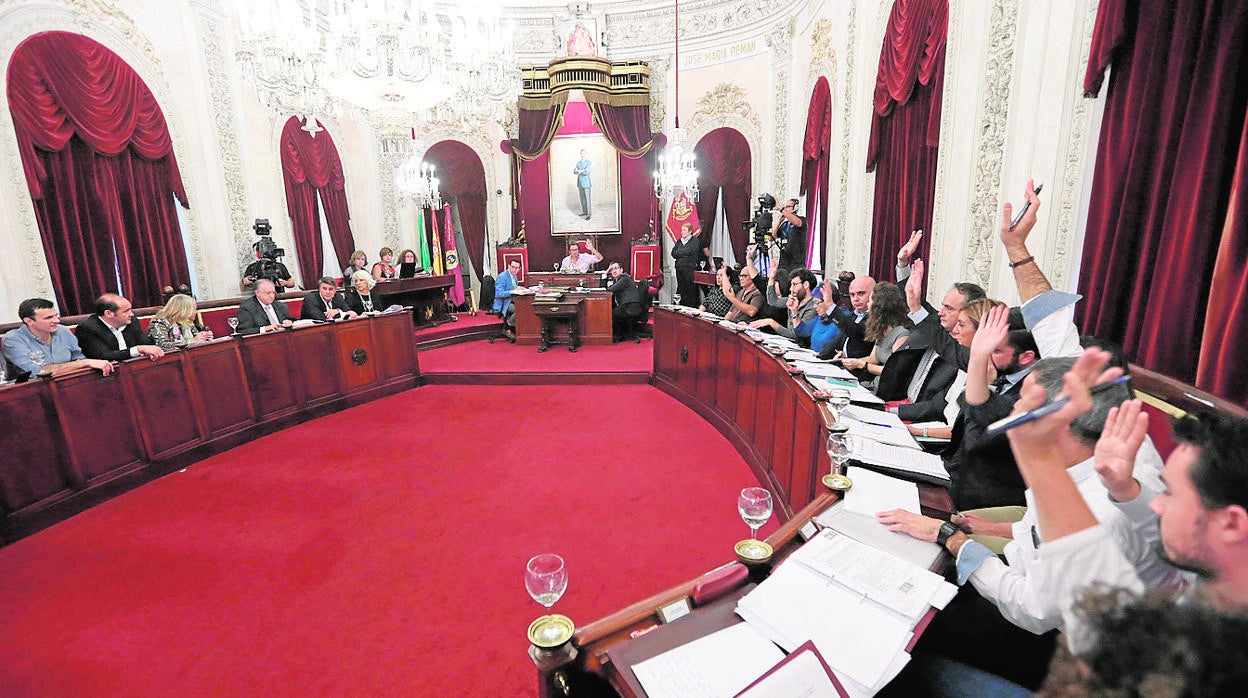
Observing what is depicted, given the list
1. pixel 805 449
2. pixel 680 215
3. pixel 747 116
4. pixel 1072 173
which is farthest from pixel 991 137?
pixel 680 215

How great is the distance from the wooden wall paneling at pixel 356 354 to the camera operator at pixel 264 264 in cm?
194

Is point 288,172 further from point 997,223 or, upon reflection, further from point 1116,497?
point 1116,497

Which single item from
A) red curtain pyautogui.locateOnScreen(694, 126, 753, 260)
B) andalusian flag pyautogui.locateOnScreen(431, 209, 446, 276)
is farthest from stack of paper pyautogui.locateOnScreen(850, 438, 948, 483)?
andalusian flag pyautogui.locateOnScreen(431, 209, 446, 276)

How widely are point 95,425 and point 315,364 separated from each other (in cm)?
178

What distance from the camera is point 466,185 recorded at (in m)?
10.2

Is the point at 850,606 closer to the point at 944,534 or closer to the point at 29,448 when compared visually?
the point at 944,534

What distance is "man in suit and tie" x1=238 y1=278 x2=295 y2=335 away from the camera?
4.96 m

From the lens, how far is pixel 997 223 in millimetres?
3254

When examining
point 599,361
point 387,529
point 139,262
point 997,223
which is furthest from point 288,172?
point 997,223

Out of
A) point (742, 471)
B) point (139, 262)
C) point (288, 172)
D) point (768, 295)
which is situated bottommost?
point (742, 471)

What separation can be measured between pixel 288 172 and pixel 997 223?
8.50m

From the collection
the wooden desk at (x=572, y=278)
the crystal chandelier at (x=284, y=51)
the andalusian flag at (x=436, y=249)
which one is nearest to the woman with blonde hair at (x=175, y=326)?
the crystal chandelier at (x=284, y=51)

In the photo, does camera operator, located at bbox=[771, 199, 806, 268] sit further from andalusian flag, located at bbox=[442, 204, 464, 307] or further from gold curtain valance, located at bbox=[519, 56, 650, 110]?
andalusian flag, located at bbox=[442, 204, 464, 307]

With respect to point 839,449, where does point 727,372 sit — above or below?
below
